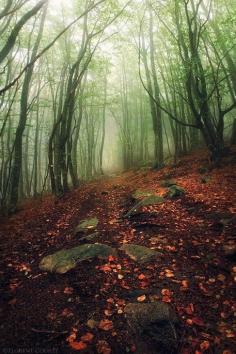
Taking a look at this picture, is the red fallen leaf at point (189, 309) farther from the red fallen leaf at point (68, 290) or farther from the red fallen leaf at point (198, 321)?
the red fallen leaf at point (68, 290)

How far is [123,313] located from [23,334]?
52.8 inches

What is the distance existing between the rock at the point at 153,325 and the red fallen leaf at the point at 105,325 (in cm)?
25

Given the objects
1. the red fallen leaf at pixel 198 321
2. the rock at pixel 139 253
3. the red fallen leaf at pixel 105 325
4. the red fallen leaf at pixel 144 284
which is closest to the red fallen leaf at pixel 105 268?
the rock at pixel 139 253

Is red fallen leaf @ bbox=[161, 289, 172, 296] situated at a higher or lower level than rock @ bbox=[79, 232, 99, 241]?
lower

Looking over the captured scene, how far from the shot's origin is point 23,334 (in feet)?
11.6

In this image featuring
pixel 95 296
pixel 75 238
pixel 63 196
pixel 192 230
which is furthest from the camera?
pixel 63 196

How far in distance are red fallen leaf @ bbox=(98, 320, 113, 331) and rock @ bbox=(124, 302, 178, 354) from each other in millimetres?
249

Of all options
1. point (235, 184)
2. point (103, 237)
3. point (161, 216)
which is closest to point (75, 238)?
point (103, 237)

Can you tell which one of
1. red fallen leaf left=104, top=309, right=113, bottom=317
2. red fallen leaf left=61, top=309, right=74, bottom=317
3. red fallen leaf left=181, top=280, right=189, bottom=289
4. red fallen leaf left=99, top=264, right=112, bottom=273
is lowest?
red fallen leaf left=104, top=309, right=113, bottom=317

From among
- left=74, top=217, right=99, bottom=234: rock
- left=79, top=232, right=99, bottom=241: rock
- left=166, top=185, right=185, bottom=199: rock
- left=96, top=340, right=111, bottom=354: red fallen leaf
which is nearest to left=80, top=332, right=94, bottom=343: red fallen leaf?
left=96, top=340, right=111, bottom=354: red fallen leaf

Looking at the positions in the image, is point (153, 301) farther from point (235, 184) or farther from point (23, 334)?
point (235, 184)

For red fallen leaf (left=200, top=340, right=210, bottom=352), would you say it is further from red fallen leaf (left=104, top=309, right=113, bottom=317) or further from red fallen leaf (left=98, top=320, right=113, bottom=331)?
red fallen leaf (left=104, top=309, right=113, bottom=317)

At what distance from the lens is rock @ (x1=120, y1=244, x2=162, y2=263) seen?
524 centimetres

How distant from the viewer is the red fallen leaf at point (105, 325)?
3585 mm
